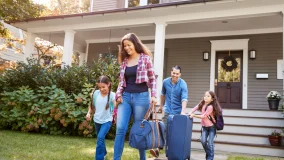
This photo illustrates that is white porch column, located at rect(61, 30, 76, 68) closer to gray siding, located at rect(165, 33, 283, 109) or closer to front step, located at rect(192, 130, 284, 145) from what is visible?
gray siding, located at rect(165, 33, 283, 109)

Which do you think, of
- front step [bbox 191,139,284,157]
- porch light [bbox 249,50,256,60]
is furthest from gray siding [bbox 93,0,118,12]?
front step [bbox 191,139,284,157]

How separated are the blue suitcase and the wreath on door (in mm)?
5943

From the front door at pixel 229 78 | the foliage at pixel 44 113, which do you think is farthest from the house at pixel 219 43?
the foliage at pixel 44 113

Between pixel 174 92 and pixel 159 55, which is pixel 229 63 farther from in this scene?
pixel 174 92

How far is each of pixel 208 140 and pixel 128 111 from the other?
72.7 inches

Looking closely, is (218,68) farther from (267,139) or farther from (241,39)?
(267,139)

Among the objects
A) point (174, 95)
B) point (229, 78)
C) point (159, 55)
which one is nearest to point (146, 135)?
point (174, 95)

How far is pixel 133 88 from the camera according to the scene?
113 inches

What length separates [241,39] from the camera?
8.77 m

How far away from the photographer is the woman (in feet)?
9.21

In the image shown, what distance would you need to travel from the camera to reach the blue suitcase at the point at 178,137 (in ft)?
11.5

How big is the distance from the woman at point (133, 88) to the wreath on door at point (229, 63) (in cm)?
666

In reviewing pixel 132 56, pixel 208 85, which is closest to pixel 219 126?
pixel 132 56

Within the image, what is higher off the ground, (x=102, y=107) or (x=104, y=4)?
(x=104, y=4)
